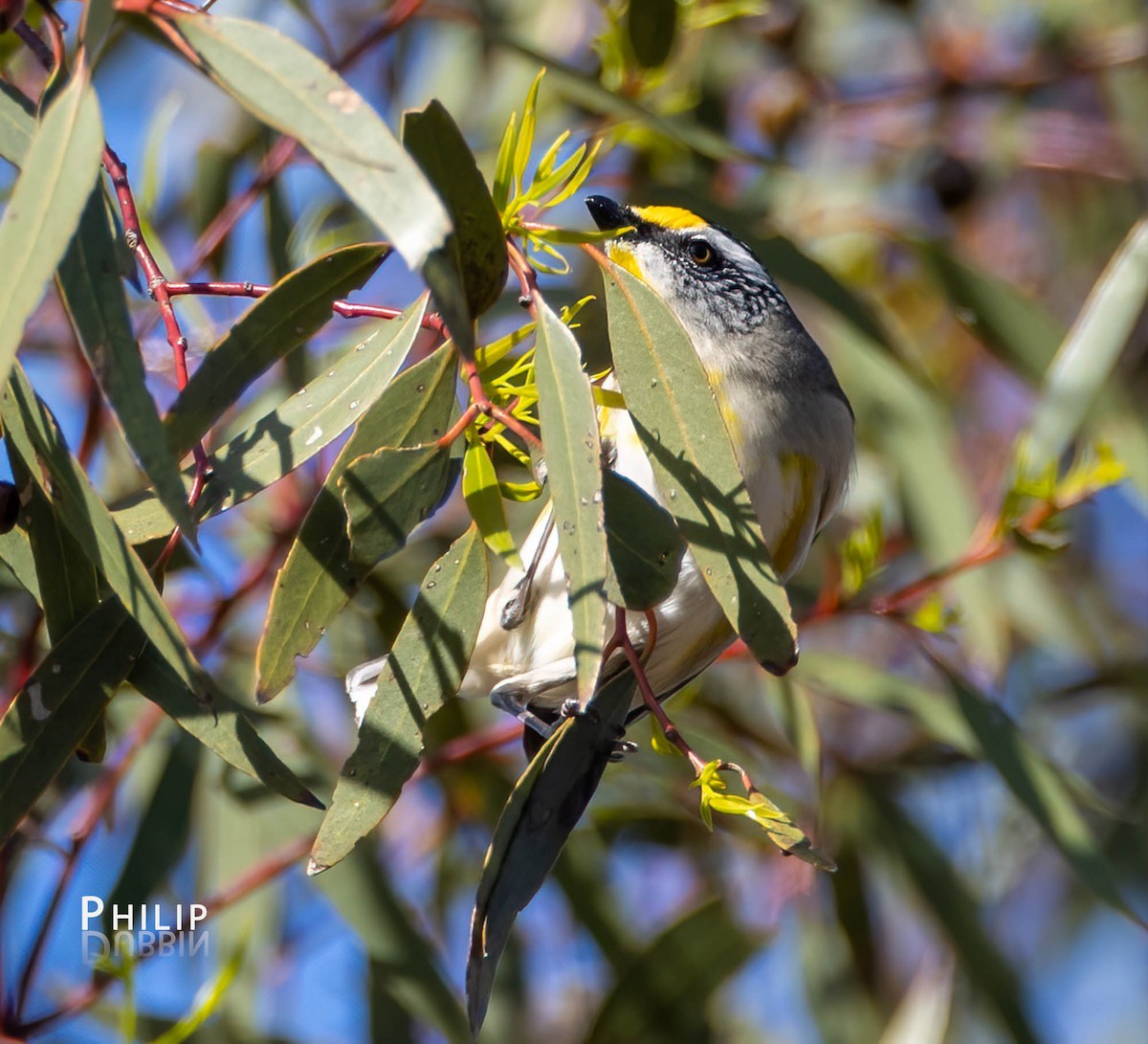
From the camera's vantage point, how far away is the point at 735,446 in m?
2.17

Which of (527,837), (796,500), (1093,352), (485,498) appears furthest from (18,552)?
(1093,352)

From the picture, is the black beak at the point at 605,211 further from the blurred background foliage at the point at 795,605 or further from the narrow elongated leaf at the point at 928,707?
the narrow elongated leaf at the point at 928,707

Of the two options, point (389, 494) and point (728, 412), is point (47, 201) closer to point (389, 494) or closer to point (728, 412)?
point (389, 494)

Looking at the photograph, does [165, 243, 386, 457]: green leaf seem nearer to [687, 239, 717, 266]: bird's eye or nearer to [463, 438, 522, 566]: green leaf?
[463, 438, 522, 566]: green leaf

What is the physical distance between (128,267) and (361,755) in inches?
21.7

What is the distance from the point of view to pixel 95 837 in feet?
11.5

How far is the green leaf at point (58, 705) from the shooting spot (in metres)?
1.51

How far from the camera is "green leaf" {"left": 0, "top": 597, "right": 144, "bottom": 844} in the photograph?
151 cm

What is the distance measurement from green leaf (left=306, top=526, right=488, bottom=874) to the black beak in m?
0.82

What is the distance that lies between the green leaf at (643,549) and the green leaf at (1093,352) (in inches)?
56.3

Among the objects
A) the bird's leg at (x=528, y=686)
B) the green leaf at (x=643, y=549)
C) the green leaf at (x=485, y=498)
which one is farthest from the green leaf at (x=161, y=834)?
the green leaf at (x=643, y=549)

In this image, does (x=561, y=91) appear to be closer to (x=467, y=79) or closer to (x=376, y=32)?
(x=376, y=32)

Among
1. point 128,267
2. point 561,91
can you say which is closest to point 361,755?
point 128,267

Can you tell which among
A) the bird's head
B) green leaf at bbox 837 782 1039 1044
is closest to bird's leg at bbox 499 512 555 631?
the bird's head
